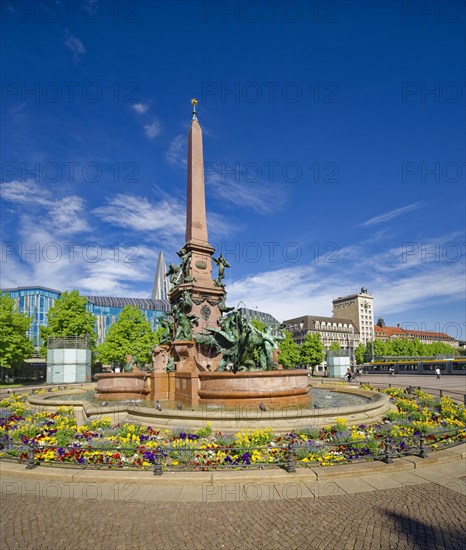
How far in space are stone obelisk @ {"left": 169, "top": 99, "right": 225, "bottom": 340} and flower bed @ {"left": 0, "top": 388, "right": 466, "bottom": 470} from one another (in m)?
10.6

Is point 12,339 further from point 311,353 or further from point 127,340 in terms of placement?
point 311,353

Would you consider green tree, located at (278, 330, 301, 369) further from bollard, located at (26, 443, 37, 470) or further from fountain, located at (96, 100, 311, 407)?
bollard, located at (26, 443, 37, 470)

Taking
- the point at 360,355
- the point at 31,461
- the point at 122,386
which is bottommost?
the point at 360,355

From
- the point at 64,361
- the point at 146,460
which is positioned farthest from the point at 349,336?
the point at 146,460

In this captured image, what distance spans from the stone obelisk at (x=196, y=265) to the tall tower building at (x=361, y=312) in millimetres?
144726

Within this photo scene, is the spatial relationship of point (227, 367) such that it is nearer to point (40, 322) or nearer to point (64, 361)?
point (64, 361)

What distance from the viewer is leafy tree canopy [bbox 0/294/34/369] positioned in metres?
41.4

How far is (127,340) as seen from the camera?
5081 cm

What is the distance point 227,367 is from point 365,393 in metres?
8.06

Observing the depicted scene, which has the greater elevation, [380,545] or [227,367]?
[227,367]

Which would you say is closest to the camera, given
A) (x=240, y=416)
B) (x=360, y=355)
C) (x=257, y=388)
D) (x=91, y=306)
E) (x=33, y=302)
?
(x=240, y=416)

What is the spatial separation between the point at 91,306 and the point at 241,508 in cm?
12156

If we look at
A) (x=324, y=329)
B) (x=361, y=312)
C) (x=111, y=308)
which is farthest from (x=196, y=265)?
(x=361, y=312)

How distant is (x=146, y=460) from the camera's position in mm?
9203
